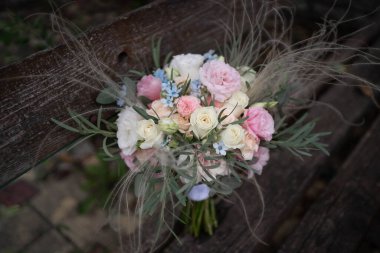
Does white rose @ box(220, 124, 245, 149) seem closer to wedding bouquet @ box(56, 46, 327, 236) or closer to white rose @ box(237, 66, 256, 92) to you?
wedding bouquet @ box(56, 46, 327, 236)

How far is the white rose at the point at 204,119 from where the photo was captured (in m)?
0.84

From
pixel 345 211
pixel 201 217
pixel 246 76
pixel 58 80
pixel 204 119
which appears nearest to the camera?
pixel 204 119

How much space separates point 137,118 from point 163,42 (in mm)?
387

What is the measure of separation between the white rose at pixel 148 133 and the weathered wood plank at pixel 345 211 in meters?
0.65

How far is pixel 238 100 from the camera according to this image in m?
0.94

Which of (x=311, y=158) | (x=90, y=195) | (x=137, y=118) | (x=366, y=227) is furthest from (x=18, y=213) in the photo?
(x=366, y=227)

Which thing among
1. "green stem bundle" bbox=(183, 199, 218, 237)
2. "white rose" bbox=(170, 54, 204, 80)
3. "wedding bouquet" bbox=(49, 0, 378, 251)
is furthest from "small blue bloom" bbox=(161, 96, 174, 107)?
"green stem bundle" bbox=(183, 199, 218, 237)

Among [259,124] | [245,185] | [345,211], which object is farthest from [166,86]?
[345,211]

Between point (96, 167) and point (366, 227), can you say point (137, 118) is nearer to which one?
point (366, 227)

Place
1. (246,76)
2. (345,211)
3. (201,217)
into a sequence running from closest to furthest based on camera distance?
(246,76) < (201,217) < (345,211)

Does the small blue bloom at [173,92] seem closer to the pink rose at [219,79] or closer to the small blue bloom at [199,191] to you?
the pink rose at [219,79]

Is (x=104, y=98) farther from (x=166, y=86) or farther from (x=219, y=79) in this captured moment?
(x=219, y=79)

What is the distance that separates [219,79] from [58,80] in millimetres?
431

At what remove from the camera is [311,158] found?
1437mm
